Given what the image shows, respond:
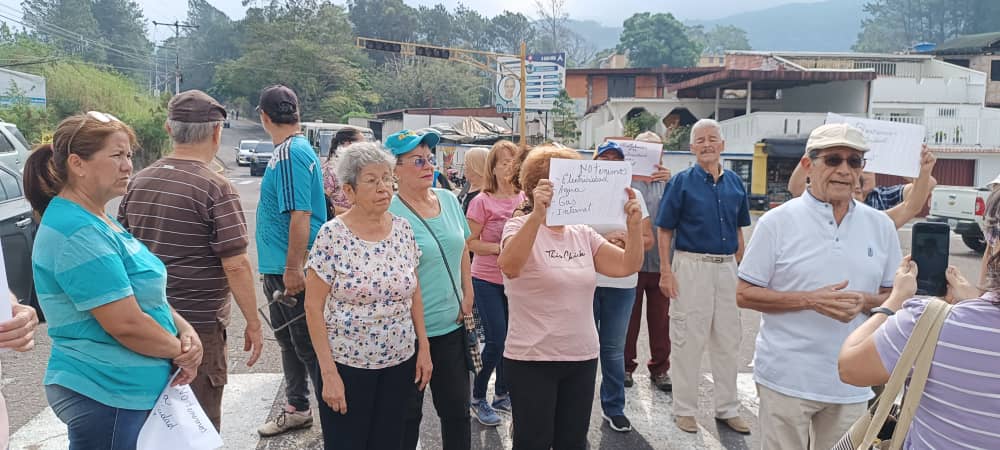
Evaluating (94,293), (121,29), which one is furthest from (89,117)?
(121,29)

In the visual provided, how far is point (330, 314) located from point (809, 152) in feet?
Result: 7.53

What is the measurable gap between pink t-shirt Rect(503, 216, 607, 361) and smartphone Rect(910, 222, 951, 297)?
147 cm

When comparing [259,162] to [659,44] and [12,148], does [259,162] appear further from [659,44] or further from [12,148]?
[659,44]

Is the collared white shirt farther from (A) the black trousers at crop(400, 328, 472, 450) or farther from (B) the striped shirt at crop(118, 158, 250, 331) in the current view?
(B) the striped shirt at crop(118, 158, 250, 331)

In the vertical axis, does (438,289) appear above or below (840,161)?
below

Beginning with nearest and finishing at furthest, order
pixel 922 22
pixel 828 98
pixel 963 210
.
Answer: pixel 963 210 → pixel 828 98 → pixel 922 22

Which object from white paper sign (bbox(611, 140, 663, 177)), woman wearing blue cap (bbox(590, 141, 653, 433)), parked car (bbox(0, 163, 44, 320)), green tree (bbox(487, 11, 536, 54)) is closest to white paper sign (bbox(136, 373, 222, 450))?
woman wearing blue cap (bbox(590, 141, 653, 433))

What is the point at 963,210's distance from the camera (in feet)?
46.9

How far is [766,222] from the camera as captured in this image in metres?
3.17

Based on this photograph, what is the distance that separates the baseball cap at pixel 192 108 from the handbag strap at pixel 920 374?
3.01 metres

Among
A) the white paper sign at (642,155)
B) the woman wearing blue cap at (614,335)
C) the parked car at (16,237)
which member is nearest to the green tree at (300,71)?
the parked car at (16,237)

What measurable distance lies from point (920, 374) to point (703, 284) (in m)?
2.87

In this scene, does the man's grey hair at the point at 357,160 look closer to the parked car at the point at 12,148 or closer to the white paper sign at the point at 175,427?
the white paper sign at the point at 175,427

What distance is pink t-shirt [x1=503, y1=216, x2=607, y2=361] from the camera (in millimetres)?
3305
